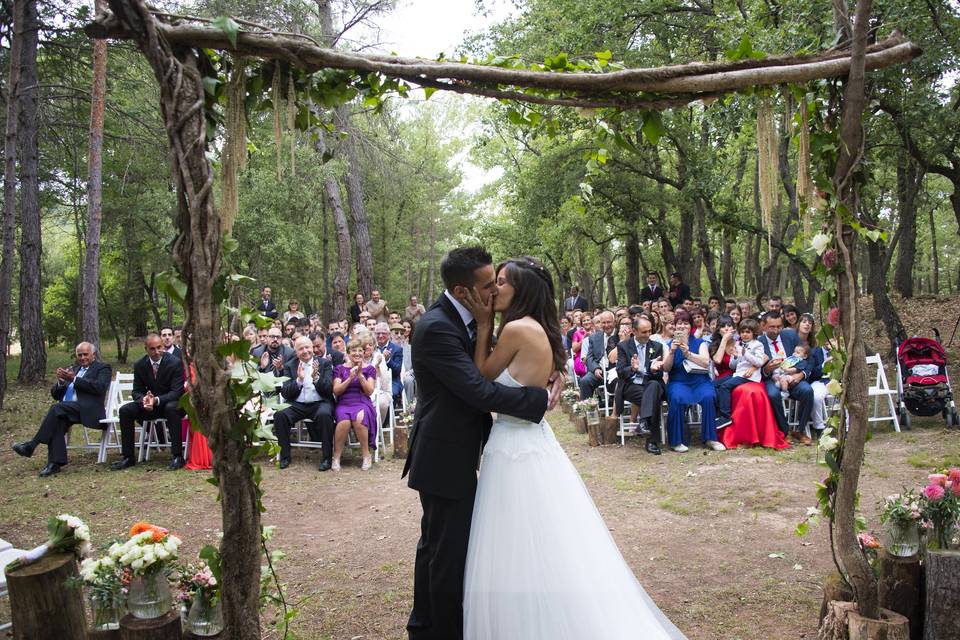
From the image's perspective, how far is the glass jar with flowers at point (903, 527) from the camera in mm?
3787

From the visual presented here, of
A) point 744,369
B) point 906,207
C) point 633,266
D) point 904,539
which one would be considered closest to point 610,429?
point 744,369

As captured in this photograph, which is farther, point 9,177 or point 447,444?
point 9,177

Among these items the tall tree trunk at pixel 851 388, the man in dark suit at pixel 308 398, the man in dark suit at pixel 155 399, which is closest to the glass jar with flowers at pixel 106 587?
the tall tree trunk at pixel 851 388

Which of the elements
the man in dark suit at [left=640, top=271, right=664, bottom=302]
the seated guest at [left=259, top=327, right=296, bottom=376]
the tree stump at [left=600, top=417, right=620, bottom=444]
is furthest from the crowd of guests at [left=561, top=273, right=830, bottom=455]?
the man in dark suit at [left=640, top=271, right=664, bottom=302]

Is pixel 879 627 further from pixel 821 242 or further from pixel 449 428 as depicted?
pixel 449 428

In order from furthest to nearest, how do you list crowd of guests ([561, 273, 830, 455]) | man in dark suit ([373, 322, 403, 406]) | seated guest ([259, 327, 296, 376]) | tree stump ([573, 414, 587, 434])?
1. man in dark suit ([373, 322, 403, 406])
2. tree stump ([573, 414, 587, 434])
3. seated guest ([259, 327, 296, 376])
4. crowd of guests ([561, 273, 830, 455])

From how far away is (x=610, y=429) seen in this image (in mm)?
9578

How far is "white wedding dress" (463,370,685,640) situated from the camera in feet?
10.9

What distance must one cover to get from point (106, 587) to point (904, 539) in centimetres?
400

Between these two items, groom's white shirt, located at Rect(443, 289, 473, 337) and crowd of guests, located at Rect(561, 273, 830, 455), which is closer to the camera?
groom's white shirt, located at Rect(443, 289, 473, 337)

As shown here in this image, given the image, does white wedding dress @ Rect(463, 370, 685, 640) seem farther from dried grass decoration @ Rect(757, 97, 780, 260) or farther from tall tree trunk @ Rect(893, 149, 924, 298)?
tall tree trunk @ Rect(893, 149, 924, 298)

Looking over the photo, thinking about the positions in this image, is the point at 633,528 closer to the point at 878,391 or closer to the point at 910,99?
the point at 878,391

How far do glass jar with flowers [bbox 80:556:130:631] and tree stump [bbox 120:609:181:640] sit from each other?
0.26 ft

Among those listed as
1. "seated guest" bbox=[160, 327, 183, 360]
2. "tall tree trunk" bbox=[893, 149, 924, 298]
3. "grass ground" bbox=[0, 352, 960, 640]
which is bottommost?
"grass ground" bbox=[0, 352, 960, 640]
